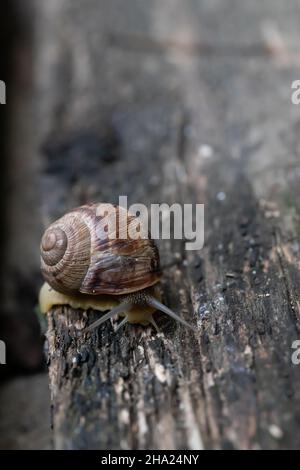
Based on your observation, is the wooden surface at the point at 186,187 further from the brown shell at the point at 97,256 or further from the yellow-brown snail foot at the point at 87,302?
the brown shell at the point at 97,256

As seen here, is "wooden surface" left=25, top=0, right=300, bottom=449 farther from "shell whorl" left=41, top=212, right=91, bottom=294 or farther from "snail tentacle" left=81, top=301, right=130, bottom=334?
"shell whorl" left=41, top=212, right=91, bottom=294

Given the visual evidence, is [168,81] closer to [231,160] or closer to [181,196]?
[231,160]

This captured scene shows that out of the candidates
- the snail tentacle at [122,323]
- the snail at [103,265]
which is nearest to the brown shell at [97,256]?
the snail at [103,265]

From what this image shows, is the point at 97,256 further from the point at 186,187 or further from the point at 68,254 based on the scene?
the point at 186,187

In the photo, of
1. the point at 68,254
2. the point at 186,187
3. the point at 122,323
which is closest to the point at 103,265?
the point at 68,254

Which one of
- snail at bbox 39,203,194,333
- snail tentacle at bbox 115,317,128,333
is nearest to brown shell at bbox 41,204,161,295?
snail at bbox 39,203,194,333

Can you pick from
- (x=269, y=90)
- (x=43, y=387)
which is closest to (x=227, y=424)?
(x=43, y=387)
